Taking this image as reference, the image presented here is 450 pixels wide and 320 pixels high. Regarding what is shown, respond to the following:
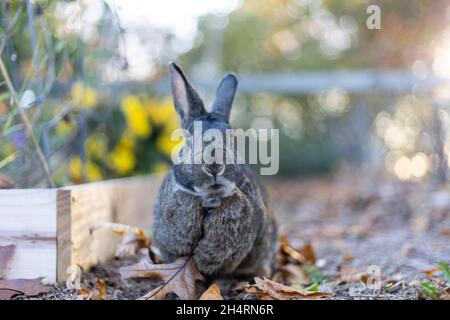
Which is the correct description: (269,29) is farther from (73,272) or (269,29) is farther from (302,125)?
(73,272)

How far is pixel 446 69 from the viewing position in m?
4.65

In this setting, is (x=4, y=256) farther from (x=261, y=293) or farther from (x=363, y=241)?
(x=363, y=241)

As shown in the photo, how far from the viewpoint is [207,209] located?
2.25 m

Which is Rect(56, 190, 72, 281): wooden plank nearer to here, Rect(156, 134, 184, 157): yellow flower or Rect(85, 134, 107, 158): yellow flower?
Rect(85, 134, 107, 158): yellow flower

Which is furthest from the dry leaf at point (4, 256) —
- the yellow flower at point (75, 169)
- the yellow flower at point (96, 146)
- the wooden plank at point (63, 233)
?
the yellow flower at point (96, 146)

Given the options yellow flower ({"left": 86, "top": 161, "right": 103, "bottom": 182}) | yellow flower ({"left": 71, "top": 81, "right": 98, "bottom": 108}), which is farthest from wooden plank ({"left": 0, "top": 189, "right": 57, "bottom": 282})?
yellow flower ({"left": 86, "top": 161, "right": 103, "bottom": 182})

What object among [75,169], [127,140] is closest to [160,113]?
[127,140]

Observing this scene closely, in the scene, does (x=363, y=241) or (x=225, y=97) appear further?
(x=363, y=241)

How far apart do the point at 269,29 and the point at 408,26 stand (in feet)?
13.4

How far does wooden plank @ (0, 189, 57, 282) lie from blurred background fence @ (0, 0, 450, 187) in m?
0.51

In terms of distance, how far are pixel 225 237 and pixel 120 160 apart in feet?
8.89

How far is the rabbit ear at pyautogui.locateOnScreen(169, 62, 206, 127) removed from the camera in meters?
2.33

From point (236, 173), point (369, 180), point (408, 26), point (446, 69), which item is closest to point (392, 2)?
point (408, 26)

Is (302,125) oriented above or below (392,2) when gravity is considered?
below
